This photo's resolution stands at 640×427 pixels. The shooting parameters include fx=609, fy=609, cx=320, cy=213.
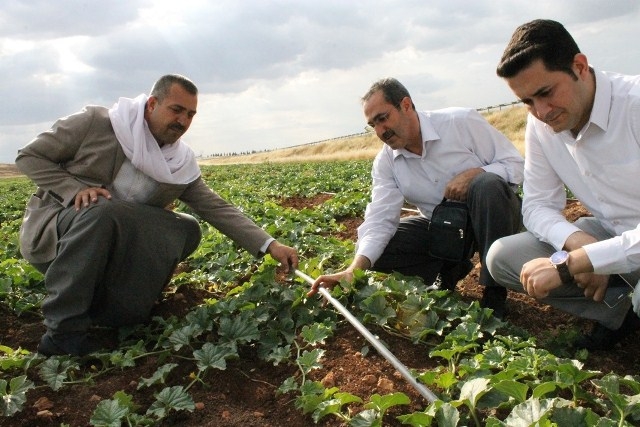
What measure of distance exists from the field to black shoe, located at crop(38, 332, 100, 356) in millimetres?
69

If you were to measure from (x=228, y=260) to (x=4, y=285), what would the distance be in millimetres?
1670

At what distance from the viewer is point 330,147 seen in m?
48.4

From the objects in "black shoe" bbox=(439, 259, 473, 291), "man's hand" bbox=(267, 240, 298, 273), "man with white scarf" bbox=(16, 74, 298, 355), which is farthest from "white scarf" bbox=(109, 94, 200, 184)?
"black shoe" bbox=(439, 259, 473, 291)

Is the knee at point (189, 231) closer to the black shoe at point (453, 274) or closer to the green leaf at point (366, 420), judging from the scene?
the black shoe at point (453, 274)

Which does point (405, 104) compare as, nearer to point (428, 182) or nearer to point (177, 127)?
point (428, 182)

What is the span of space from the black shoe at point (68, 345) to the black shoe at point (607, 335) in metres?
2.69

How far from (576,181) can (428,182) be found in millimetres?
1194

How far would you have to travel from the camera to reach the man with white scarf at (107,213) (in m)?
3.41

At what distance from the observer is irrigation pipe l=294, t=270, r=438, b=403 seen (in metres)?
2.42

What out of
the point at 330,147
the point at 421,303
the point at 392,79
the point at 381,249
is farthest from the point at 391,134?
the point at 330,147

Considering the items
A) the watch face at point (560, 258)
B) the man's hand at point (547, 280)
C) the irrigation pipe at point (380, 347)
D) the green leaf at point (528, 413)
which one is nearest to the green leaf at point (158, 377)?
the irrigation pipe at point (380, 347)

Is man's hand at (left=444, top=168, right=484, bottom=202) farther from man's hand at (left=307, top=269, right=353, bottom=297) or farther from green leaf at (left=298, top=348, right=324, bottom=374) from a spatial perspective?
green leaf at (left=298, top=348, right=324, bottom=374)

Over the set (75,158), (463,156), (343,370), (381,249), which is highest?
(75,158)

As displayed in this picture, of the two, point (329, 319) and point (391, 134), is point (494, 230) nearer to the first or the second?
point (391, 134)
